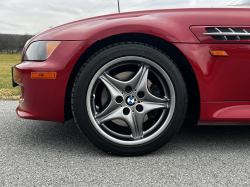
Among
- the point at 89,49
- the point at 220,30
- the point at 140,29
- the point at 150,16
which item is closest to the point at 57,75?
the point at 89,49

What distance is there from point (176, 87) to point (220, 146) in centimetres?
64

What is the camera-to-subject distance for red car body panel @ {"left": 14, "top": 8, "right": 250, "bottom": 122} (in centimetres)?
161

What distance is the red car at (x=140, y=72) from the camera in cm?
161

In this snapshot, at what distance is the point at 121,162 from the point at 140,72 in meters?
0.64

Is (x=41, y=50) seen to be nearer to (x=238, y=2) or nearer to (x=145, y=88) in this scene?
(x=145, y=88)

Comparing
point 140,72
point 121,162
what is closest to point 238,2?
point 140,72

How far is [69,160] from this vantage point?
5.30 ft

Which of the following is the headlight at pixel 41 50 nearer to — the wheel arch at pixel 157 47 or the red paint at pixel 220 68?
the wheel arch at pixel 157 47

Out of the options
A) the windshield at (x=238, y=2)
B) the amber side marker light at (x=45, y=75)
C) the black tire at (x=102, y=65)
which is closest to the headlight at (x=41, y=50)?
the amber side marker light at (x=45, y=75)

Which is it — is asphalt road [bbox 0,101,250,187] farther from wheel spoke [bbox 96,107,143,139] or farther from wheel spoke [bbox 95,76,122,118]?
wheel spoke [bbox 95,76,122,118]

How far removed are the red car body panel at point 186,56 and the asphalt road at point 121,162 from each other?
28cm

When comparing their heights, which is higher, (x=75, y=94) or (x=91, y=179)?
(x=75, y=94)

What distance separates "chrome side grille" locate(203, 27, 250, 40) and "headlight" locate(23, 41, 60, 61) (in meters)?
1.07

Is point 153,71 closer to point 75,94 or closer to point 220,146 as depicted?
point 75,94
